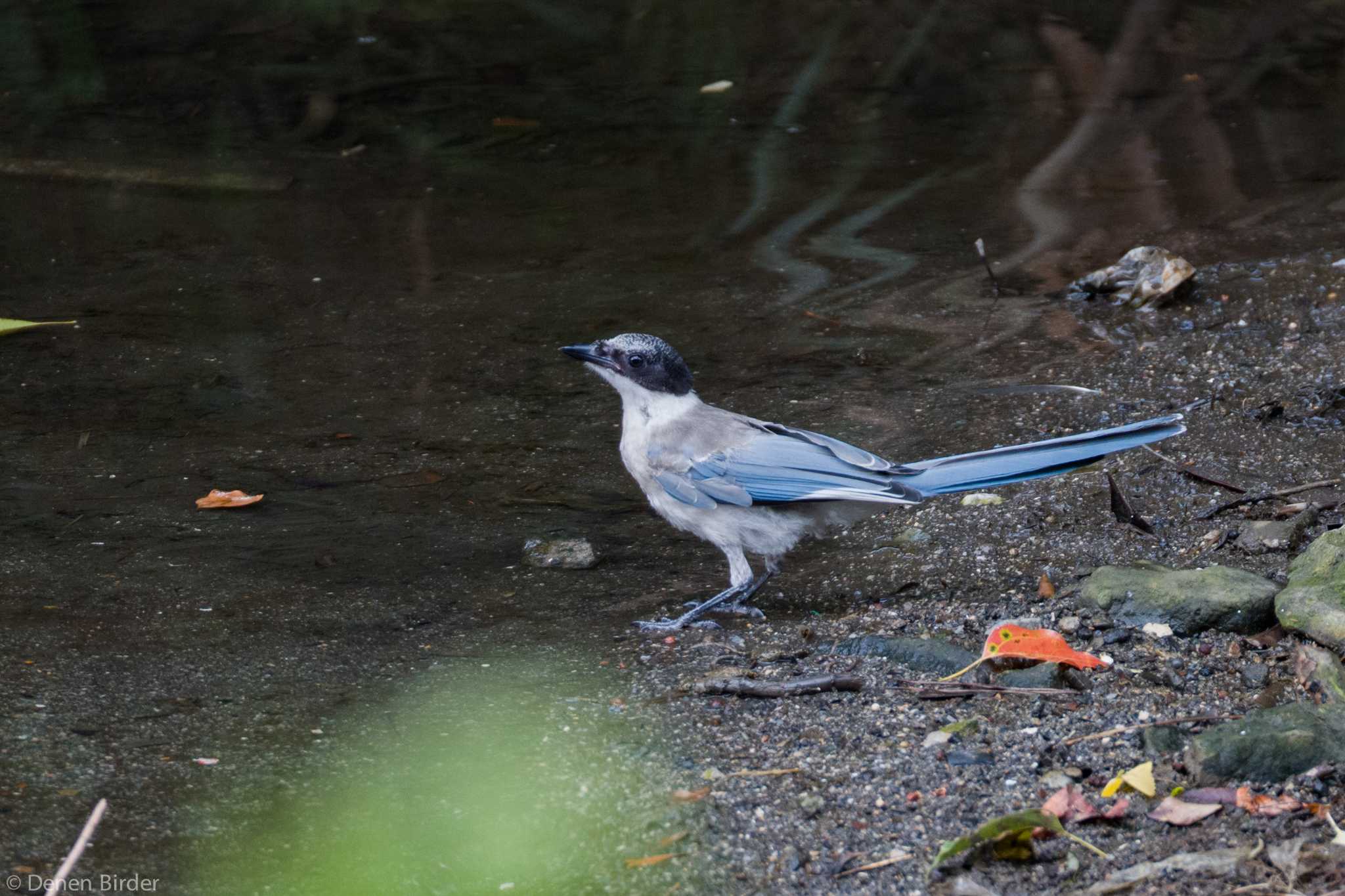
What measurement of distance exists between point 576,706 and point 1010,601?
1308 millimetres

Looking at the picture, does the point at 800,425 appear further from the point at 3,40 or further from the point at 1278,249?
the point at 3,40

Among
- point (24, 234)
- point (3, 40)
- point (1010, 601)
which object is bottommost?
point (1010, 601)

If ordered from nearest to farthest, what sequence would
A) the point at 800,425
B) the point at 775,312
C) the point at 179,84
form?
the point at 800,425 → the point at 775,312 → the point at 179,84

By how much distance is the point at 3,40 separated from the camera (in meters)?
11.0

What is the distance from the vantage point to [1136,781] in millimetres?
2814

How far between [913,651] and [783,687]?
0.38 m

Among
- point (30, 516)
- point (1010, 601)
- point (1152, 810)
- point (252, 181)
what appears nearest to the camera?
point (1152, 810)

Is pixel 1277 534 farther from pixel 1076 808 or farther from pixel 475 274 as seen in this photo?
pixel 475 274

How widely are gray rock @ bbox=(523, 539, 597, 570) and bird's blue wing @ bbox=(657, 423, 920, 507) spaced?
372 millimetres

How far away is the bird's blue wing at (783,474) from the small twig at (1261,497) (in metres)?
1.04

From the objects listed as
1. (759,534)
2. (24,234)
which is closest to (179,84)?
(24,234)

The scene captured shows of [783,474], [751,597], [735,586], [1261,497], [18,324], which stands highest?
[18,324]

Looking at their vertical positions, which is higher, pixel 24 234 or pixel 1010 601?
pixel 24 234

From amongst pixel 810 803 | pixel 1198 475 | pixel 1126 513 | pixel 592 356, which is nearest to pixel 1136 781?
pixel 810 803
